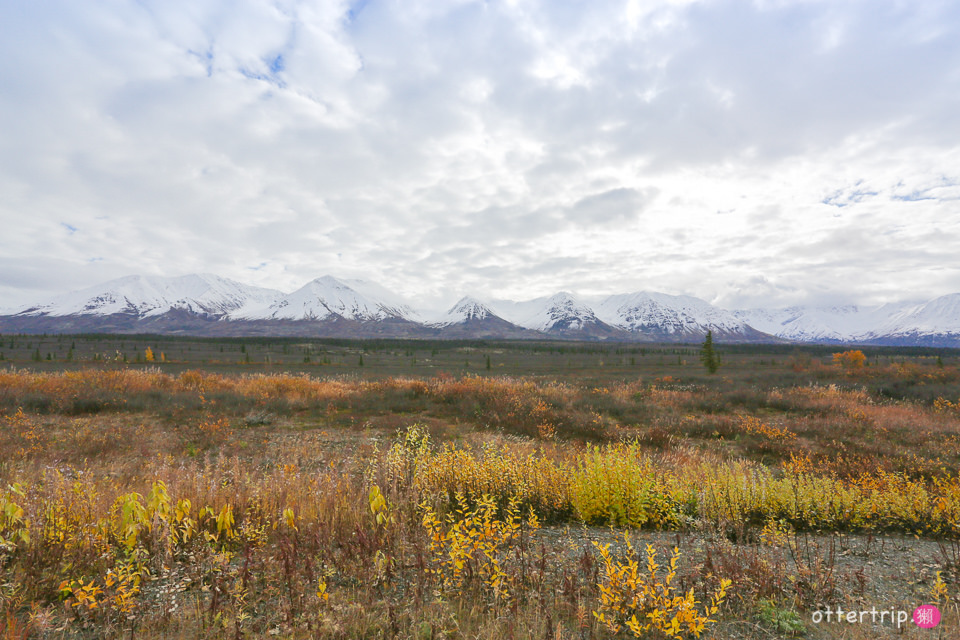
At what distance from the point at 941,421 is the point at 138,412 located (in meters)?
31.3

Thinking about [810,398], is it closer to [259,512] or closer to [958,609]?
[958,609]

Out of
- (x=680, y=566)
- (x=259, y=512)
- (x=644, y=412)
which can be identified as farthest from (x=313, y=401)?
(x=680, y=566)

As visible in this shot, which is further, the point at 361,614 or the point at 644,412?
the point at 644,412

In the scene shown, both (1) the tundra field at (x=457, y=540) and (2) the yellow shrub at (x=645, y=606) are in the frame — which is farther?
(1) the tundra field at (x=457, y=540)

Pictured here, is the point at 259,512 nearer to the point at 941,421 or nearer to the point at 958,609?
the point at 958,609

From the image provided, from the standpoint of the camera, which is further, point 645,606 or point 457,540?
point 457,540

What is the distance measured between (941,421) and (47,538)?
2564cm

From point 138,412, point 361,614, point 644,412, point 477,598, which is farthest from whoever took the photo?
point 644,412

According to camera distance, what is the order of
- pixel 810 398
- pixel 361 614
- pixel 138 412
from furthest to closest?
1. pixel 810 398
2. pixel 138 412
3. pixel 361 614

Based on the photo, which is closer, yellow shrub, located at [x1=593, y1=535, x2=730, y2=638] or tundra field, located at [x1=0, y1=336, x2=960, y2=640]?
yellow shrub, located at [x1=593, y1=535, x2=730, y2=638]

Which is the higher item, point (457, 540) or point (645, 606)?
point (457, 540)

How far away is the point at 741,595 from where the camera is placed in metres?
3.82

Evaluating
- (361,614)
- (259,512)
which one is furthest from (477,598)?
(259,512)

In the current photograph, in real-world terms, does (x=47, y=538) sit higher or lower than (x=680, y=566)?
higher
